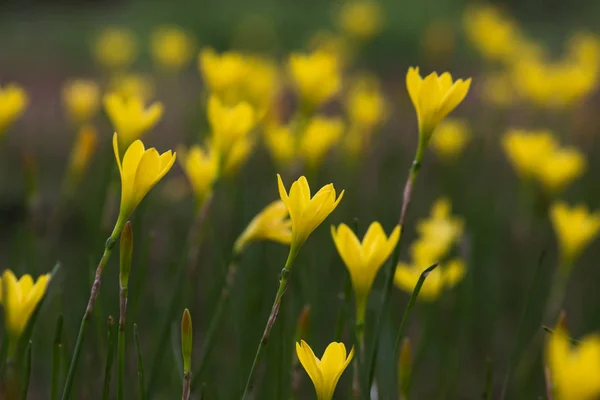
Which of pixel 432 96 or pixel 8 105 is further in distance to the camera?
pixel 8 105

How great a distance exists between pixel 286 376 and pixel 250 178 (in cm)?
179

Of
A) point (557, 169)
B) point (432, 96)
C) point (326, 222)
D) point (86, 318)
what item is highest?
point (432, 96)

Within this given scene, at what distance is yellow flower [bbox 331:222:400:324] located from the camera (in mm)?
913

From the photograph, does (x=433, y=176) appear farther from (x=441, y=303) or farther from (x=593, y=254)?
(x=441, y=303)

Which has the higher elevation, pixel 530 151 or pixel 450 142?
pixel 530 151

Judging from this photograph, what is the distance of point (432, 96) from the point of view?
1020mm

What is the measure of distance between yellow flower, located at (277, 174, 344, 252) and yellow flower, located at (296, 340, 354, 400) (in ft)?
0.42

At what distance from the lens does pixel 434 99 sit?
40.2 inches

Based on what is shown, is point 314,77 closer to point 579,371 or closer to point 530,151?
point 530,151

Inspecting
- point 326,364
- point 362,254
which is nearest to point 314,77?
point 362,254

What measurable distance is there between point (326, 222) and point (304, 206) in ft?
4.11

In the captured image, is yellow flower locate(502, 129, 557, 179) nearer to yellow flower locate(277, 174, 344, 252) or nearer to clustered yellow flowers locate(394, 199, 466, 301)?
clustered yellow flowers locate(394, 199, 466, 301)

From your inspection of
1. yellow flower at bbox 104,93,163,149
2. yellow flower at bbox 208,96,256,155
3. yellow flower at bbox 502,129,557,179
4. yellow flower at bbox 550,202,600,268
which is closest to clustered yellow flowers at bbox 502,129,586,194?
yellow flower at bbox 502,129,557,179

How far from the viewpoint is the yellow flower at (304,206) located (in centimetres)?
86
